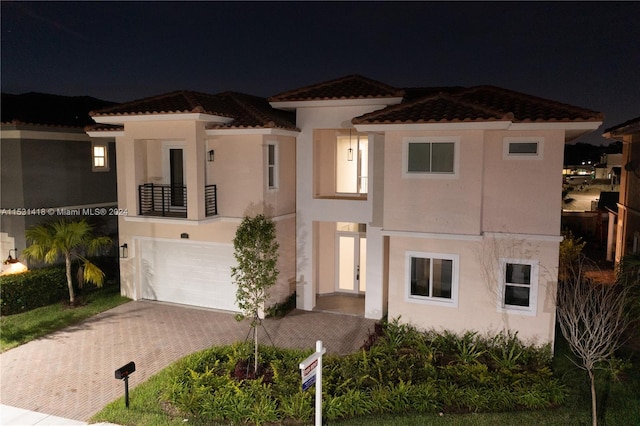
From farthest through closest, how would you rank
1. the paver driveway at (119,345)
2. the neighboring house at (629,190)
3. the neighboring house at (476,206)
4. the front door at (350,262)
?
1. the neighboring house at (629,190)
2. the front door at (350,262)
3. the neighboring house at (476,206)
4. the paver driveway at (119,345)

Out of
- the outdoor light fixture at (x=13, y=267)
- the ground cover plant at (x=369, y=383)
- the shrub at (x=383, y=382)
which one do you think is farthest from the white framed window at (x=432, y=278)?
the outdoor light fixture at (x=13, y=267)

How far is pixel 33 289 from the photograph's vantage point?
16.8m

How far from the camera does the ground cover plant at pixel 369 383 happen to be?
9.87 m

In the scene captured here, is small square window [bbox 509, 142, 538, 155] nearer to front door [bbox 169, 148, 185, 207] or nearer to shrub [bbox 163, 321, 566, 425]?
shrub [bbox 163, 321, 566, 425]

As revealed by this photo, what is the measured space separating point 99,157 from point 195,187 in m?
7.96

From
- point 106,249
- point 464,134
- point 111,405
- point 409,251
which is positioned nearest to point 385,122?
point 464,134

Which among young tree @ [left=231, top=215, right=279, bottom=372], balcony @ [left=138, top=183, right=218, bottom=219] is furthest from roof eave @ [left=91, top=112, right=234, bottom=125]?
young tree @ [left=231, top=215, right=279, bottom=372]

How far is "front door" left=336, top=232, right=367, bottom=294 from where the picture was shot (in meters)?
18.2

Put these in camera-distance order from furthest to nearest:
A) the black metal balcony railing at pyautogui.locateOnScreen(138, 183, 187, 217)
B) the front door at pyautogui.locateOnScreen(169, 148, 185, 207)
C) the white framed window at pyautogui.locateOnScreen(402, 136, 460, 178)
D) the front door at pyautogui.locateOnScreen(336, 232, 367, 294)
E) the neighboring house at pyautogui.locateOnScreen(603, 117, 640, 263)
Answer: the neighboring house at pyautogui.locateOnScreen(603, 117, 640, 263), the front door at pyautogui.locateOnScreen(336, 232, 367, 294), the front door at pyautogui.locateOnScreen(169, 148, 185, 207), the black metal balcony railing at pyautogui.locateOnScreen(138, 183, 187, 217), the white framed window at pyautogui.locateOnScreen(402, 136, 460, 178)

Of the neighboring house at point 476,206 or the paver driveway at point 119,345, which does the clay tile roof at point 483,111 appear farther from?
the paver driveway at point 119,345

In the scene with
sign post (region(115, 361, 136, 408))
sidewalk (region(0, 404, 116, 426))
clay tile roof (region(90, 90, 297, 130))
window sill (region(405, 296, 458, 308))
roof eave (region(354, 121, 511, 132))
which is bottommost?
sidewalk (region(0, 404, 116, 426))

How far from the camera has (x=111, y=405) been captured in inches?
409

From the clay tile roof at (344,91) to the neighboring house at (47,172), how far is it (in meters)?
8.89

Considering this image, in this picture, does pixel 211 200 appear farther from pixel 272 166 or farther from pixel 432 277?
pixel 432 277
